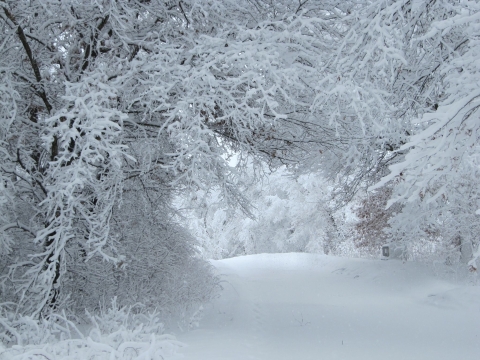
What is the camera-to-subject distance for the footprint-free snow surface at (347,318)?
605 cm

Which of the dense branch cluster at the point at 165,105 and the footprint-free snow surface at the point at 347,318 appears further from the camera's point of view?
the footprint-free snow surface at the point at 347,318

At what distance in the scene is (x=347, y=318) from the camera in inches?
349

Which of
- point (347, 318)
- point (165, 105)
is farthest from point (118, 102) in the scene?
point (347, 318)

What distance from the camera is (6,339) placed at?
175 inches

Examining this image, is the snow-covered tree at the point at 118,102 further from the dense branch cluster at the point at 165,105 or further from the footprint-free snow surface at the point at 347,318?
the footprint-free snow surface at the point at 347,318

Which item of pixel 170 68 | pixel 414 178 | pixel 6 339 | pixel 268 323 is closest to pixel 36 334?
pixel 6 339

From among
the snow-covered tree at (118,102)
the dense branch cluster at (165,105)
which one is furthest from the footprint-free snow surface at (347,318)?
the snow-covered tree at (118,102)

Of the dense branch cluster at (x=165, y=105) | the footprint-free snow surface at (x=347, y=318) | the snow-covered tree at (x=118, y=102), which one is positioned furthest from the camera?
the footprint-free snow surface at (x=347, y=318)

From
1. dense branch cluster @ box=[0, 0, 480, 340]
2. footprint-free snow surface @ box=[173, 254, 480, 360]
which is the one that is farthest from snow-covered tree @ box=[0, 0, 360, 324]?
footprint-free snow surface @ box=[173, 254, 480, 360]

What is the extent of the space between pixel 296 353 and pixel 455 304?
540 centimetres

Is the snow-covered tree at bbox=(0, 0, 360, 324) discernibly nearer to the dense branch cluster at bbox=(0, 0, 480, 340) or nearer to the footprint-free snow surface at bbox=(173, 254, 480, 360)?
the dense branch cluster at bbox=(0, 0, 480, 340)

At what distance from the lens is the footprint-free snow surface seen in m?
6.05

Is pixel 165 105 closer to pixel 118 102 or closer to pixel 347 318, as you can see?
pixel 118 102

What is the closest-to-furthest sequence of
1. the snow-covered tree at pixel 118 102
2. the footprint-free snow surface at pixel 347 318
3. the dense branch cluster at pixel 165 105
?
the dense branch cluster at pixel 165 105 < the snow-covered tree at pixel 118 102 < the footprint-free snow surface at pixel 347 318
